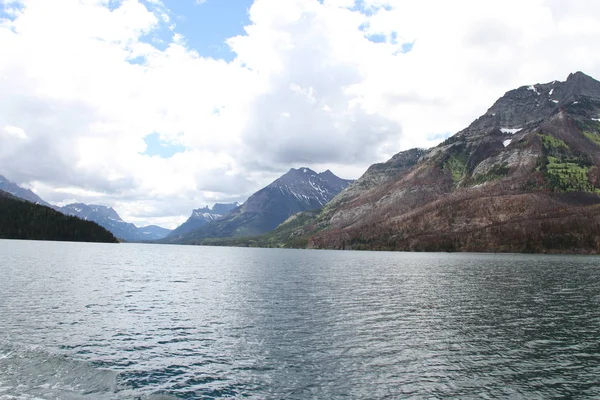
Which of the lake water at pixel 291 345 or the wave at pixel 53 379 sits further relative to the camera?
the lake water at pixel 291 345

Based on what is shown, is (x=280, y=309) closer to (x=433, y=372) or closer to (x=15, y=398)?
(x=433, y=372)

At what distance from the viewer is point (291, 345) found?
132 feet

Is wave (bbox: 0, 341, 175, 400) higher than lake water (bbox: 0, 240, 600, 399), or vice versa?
lake water (bbox: 0, 240, 600, 399)

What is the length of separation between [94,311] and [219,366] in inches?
1143

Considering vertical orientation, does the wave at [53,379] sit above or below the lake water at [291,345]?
below

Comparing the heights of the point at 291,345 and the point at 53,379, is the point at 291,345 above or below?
above

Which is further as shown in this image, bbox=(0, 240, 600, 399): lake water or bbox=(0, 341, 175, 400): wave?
bbox=(0, 240, 600, 399): lake water

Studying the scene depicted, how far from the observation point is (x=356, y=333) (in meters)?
45.2

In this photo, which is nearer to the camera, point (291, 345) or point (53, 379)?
point (53, 379)

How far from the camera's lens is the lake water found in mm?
29375

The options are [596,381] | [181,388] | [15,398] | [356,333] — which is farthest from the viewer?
Answer: [356,333]

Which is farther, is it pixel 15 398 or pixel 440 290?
pixel 440 290

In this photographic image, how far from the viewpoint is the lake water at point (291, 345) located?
29.4 m

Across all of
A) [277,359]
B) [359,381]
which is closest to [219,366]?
[277,359]
